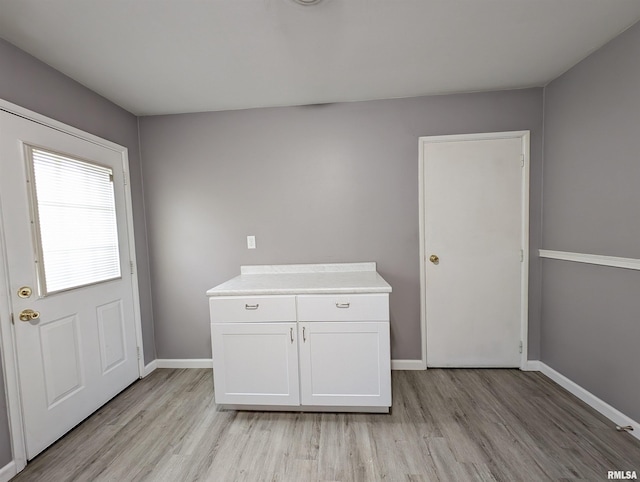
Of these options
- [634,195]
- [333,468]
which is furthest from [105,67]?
[634,195]

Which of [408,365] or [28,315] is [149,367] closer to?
[28,315]

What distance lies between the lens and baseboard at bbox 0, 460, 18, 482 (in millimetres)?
1338

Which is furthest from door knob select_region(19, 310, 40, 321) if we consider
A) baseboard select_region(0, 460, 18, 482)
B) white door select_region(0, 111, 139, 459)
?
baseboard select_region(0, 460, 18, 482)

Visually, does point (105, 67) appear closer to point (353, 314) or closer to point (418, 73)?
point (418, 73)

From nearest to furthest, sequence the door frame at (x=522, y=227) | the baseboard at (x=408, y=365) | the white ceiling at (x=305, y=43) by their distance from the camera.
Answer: the white ceiling at (x=305, y=43), the door frame at (x=522, y=227), the baseboard at (x=408, y=365)

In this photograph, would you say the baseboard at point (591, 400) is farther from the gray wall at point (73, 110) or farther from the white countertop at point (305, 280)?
the gray wall at point (73, 110)

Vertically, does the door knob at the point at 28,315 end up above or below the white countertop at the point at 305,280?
below

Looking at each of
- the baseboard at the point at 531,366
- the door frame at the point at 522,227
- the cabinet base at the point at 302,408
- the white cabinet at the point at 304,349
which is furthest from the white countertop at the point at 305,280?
the baseboard at the point at 531,366

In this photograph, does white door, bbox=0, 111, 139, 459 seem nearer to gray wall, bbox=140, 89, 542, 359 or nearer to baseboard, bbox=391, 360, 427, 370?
gray wall, bbox=140, 89, 542, 359

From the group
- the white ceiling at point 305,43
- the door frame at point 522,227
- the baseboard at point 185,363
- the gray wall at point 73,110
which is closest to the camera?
the white ceiling at point 305,43

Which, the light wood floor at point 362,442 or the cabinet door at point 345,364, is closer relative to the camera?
the light wood floor at point 362,442

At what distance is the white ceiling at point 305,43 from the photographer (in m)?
1.29

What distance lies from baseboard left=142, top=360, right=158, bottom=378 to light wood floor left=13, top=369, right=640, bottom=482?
322 mm

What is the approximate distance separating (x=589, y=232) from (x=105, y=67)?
3371 mm
